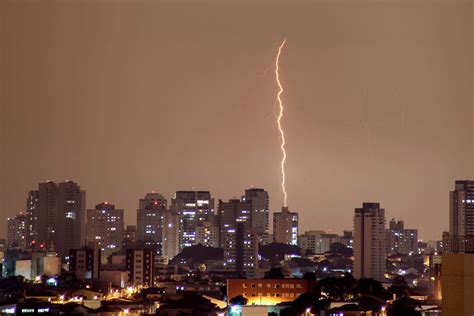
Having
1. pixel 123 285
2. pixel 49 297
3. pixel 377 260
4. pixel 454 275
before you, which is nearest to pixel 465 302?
pixel 454 275

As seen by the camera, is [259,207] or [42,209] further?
[259,207]

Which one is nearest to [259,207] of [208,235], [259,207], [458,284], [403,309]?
[259,207]

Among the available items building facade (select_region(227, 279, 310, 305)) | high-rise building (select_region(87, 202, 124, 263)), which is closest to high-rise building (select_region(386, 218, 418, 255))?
high-rise building (select_region(87, 202, 124, 263))

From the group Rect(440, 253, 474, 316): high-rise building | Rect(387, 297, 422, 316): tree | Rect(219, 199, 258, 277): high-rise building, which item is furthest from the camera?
Rect(219, 199, 258, 277): high-rise building

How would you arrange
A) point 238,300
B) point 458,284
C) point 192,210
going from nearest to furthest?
point 458,284, point 238,300, point 192,210

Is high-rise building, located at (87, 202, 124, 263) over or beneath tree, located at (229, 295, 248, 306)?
A: over

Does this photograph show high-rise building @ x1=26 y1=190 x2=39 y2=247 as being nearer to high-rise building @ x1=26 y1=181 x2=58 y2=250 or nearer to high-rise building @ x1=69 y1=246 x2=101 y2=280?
high-rise building @ x1=26 y1=181 x2=58 y2=250

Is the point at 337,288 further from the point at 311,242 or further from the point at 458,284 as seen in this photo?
the point at 311,242

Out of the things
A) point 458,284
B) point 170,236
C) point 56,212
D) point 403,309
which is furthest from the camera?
point 170,236

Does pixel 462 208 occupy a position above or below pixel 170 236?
above
